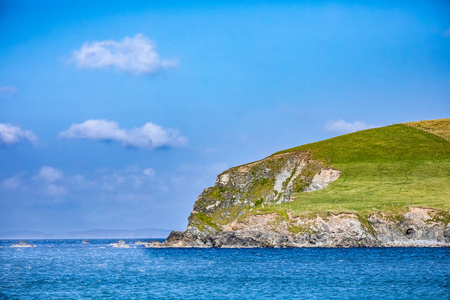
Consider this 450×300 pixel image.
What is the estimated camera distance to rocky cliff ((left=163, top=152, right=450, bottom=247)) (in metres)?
119

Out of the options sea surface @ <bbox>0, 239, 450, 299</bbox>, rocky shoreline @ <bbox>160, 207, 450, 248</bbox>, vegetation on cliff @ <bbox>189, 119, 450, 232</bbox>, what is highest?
vegetation on cliff @ <bbox>189, 119, 450, 232</bbox>

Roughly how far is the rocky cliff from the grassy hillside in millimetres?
2944

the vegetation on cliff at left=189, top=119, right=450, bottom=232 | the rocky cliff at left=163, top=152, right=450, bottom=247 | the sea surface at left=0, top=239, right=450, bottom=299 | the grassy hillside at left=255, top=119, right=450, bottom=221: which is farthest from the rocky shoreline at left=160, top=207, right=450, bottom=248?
the sea surface at left=0, top=239, right=450, bottom=299

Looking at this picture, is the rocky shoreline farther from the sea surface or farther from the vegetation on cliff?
the sea surface

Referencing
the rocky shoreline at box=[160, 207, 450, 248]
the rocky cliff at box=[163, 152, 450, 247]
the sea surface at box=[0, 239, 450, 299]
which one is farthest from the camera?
the rocky cliff at box=[163, 152, 450, 247]

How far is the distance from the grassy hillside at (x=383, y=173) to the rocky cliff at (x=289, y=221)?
9.66 feet

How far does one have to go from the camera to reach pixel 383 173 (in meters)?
157

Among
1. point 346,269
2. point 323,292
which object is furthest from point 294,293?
point 346,269

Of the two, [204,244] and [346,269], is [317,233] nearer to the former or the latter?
[204,244]

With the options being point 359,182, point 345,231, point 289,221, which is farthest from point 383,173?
point 289,221

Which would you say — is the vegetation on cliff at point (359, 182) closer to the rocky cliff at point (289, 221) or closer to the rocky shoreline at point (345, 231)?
the rocky cliff at point (289, 221)

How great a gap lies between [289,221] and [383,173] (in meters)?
44.1

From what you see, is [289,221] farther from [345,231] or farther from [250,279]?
[250,279]

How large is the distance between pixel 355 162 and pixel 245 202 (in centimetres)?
3799
